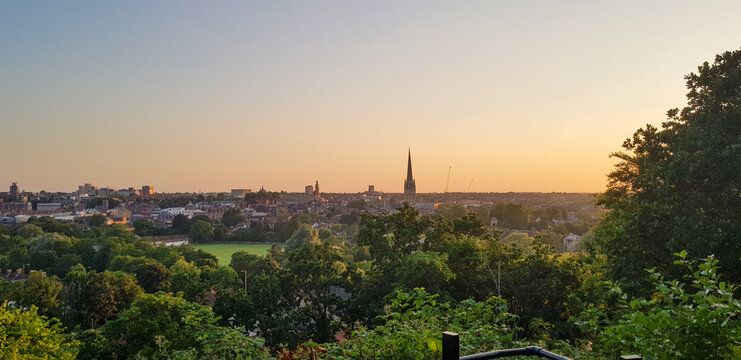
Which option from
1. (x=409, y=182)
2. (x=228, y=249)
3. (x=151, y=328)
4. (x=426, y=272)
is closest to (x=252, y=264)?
(x=151, y=328)

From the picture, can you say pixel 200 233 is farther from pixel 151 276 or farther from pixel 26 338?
pixel 26 338

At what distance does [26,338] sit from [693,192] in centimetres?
1242

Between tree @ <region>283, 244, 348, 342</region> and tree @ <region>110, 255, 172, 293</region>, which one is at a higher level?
tree @ <region>283, 244, 348, 342</region>

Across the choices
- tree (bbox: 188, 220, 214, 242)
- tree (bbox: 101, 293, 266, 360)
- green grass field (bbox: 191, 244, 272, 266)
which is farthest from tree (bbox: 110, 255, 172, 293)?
tree (bbox: 188, 220, 214, 242)

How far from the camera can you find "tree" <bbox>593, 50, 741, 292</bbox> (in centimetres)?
874

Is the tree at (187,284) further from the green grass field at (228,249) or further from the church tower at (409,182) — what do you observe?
the church tower at (409,182)

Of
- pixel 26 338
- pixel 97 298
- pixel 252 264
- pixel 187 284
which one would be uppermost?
pixel 26 338

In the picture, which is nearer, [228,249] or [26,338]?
[26,338]

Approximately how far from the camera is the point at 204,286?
1961 cm

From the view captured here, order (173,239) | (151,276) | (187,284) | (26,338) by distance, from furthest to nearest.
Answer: (173,239)
(151,276)
(187,284)
(26,338)

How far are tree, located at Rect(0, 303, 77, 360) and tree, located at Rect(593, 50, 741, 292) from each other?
10.8 metres

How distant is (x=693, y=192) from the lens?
9203 mm

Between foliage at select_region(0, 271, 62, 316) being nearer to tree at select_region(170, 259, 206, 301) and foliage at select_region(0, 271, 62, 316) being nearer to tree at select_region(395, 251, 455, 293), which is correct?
tree at select_region(170, 259, 206, 301)

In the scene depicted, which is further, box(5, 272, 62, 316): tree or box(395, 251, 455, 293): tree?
box(5, 272, 62, 316): tree
